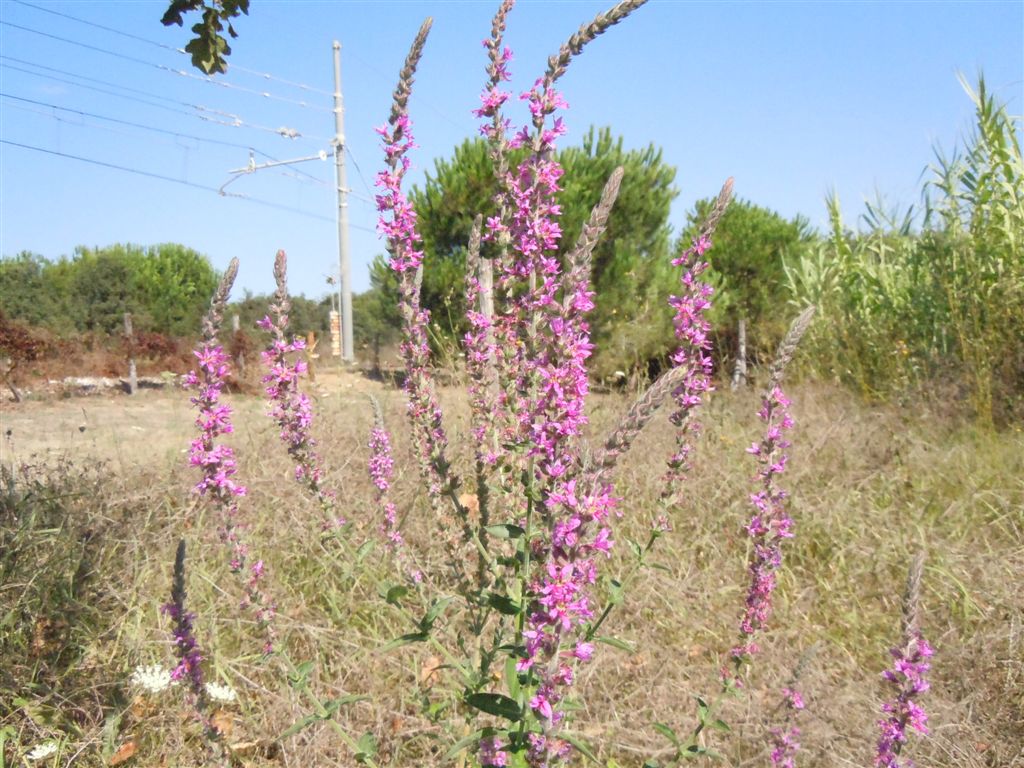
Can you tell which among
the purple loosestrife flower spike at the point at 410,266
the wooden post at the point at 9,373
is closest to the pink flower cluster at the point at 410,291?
the purple loosestrife flower spike at the point at 410,266

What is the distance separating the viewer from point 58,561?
3.82 metres

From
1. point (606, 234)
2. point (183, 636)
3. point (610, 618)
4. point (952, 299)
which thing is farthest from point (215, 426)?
point (606, 234)

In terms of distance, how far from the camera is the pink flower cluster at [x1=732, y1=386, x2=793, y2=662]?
7.57ft

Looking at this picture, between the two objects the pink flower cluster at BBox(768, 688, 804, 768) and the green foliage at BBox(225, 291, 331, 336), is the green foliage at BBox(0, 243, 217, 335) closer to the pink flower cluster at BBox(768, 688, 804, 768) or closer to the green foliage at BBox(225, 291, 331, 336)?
the green foliage at BBox(225, 291, 331, 336)

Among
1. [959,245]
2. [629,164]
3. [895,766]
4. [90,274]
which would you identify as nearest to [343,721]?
[895,766]

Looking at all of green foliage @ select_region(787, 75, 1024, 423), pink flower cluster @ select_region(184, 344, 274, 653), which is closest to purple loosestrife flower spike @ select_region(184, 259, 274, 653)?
pink flower cluster @ select_region(184, 344, 274, 653)

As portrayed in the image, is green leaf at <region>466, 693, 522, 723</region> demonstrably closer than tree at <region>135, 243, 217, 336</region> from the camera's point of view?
Yes

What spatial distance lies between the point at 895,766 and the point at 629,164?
40.7ft

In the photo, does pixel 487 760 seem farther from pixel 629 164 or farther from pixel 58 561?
pixel 629 164

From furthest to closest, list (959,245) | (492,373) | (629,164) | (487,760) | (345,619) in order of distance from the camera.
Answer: (629,164), (959,245), (345,619), (492,373), (487,760)

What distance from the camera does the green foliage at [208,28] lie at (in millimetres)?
→ 2859

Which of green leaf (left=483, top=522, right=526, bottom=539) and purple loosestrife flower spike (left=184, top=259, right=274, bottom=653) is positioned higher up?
purple loosestrife flower spike (left=184, top=259, right=274, bottom=653)

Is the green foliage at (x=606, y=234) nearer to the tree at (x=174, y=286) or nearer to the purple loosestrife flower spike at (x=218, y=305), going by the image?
the purple loosestrife flower spike at (x=218, y=305)

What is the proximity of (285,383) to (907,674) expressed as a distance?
1763mm
